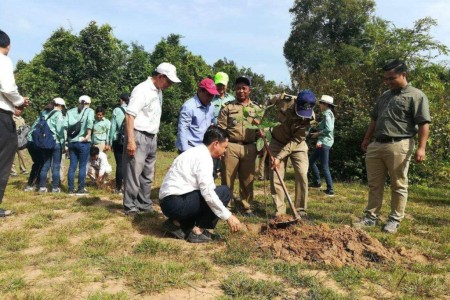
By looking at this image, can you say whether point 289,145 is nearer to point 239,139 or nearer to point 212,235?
point 239,139

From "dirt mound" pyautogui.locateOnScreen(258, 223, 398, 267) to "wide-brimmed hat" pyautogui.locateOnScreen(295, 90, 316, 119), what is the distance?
1390 millimetres

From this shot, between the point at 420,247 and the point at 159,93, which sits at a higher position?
the point at 159,93

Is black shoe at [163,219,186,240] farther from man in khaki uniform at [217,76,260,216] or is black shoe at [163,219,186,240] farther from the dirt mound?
man in khaki uniform at [217,76,260,216]

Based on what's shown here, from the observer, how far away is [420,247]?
4160mm

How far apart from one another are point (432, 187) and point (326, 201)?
446 centimetres

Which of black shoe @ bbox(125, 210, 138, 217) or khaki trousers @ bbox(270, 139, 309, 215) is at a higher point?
khaki trousers @ bbox(270, 139, 309, 215)

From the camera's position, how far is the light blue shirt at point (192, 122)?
5.04m

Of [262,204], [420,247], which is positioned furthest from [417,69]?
[420,247]

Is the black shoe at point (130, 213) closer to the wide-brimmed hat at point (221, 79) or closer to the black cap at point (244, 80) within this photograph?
the black cap at point (244, 80)

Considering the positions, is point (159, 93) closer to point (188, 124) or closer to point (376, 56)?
point (188, 124)

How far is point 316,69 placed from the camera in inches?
1179

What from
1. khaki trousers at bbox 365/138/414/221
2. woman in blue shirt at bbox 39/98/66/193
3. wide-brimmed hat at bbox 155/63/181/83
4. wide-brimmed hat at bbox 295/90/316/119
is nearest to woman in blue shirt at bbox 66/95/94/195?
woman in blue shirt at bbox 39/98/66/193

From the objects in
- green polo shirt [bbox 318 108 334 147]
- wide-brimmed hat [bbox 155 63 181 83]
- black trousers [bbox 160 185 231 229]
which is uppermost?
wide-brimmed hat [bbox 155 63 181 83]

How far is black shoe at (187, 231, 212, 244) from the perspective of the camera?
13.3 ft
